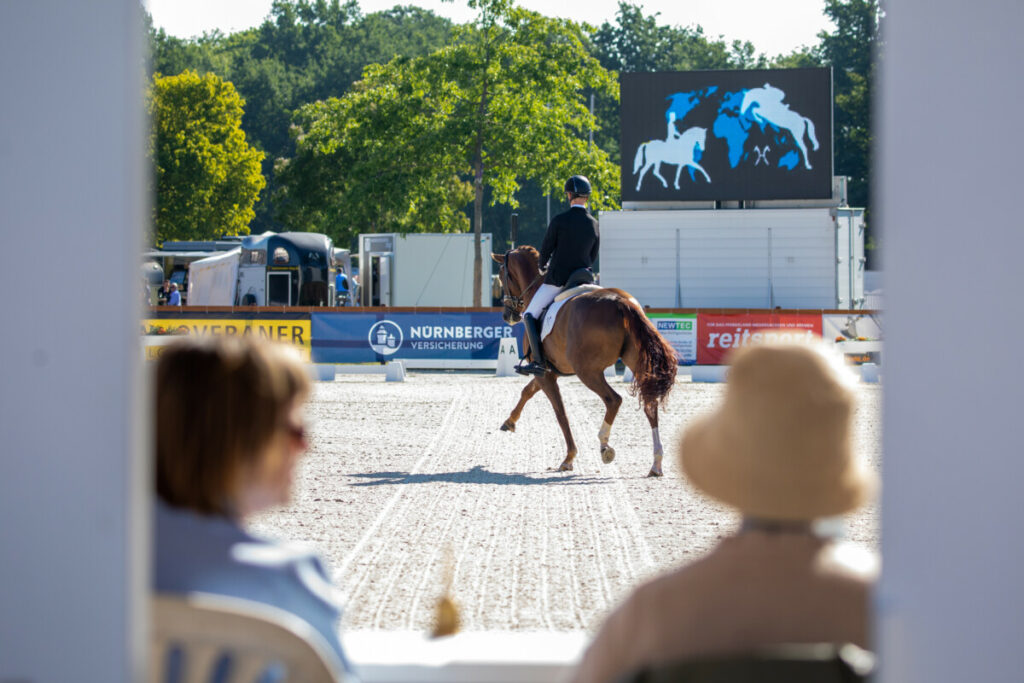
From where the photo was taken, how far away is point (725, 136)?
30.9 meters

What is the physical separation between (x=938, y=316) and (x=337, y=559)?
16.2 ft

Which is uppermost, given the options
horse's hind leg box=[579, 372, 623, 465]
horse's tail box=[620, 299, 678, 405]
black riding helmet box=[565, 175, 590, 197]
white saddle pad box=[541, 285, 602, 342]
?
black riding helmet box=[565, 175, 590, 197]

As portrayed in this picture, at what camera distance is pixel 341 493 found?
28.1 feet

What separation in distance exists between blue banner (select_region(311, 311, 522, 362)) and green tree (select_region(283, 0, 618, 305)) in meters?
7.59

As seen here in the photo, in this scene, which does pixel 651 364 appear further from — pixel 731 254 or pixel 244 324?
pixel 731 254

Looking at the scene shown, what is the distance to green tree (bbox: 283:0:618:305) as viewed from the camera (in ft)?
94.1

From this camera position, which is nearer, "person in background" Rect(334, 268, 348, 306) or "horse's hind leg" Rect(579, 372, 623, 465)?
"horse's hind leg" Rect(579, 372, 623, 465)

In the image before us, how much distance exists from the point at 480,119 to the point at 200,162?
21236mm

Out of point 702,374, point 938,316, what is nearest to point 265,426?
point 938,316

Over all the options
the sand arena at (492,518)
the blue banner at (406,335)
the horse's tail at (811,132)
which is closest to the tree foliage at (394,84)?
the horse's tail at (811,132)

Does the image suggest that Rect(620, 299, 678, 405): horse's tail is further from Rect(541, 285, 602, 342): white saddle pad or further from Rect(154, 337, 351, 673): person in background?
Rect(154, 337, 351, 673): person in background

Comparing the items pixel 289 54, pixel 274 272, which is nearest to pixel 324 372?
pixel 274 272

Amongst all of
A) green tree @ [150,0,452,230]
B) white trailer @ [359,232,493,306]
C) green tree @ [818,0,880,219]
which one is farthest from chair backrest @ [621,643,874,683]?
green tree @ [150,0,452,230]

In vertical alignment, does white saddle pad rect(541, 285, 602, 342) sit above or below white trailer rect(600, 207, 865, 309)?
below
